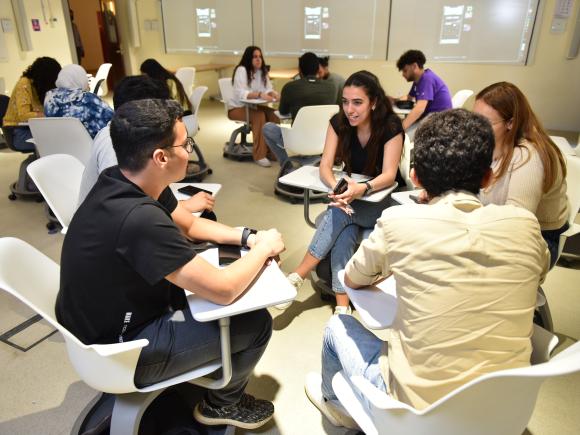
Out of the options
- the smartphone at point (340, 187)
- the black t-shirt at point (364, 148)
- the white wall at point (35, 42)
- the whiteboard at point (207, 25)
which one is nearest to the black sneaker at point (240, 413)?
the smartphone at point (340, 187)

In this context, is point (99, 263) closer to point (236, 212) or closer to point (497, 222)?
point (497, 222)

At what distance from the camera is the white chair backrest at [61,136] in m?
2.88

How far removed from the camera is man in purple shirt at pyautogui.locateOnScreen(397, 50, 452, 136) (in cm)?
392

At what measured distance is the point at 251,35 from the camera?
291 inches

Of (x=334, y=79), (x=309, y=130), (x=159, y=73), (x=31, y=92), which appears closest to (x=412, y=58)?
(x=334, y=79)

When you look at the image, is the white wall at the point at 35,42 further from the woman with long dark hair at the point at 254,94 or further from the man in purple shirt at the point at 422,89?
the man in purple shirt at the point at 422,89

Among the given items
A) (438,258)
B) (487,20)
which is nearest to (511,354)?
(438,258)

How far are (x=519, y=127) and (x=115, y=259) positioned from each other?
161 cm

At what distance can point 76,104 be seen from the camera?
304cm

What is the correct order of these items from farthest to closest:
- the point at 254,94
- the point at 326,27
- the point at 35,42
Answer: the point at 326,27 → the point at 35,42 → the point at 254,94

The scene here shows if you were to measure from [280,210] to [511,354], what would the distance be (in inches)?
106

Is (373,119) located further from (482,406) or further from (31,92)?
(31,92)

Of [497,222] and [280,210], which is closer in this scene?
[497,222]

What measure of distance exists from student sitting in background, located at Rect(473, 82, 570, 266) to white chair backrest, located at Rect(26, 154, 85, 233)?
1.93 metres
